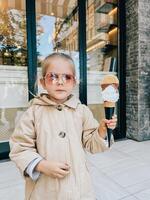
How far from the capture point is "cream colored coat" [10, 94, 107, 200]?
0.95m

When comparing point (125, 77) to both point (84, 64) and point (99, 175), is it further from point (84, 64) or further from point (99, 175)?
point (99, 175)

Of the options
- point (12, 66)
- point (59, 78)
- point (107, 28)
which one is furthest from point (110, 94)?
point (107, 28)

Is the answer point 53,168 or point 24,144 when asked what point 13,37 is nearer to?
point 24,144

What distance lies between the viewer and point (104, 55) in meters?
3.97

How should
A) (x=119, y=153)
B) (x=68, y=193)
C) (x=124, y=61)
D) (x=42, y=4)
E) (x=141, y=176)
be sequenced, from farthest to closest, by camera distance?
(x=124, y=61)
(x=42, y=4)
(x=119, y=153)
(x=141, y=176)
(x=68, y=193)

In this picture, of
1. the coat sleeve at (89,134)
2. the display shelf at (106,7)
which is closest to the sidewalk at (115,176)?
the coat sleeve at (89,134)

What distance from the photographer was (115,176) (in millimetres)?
2299

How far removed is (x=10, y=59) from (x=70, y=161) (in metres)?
2.54

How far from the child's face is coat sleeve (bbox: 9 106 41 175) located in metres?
0.14

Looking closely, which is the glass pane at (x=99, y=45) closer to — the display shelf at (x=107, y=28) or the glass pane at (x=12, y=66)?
the display shelf at (x=107, y=28)

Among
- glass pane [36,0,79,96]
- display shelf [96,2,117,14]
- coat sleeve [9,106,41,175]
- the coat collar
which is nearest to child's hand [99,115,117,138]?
the coat collar

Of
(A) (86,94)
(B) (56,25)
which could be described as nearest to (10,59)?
(B) (56,25)

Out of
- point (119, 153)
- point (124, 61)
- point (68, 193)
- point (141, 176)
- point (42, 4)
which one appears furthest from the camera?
point (124, 61)

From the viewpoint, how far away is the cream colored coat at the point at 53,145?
3.13 ft
